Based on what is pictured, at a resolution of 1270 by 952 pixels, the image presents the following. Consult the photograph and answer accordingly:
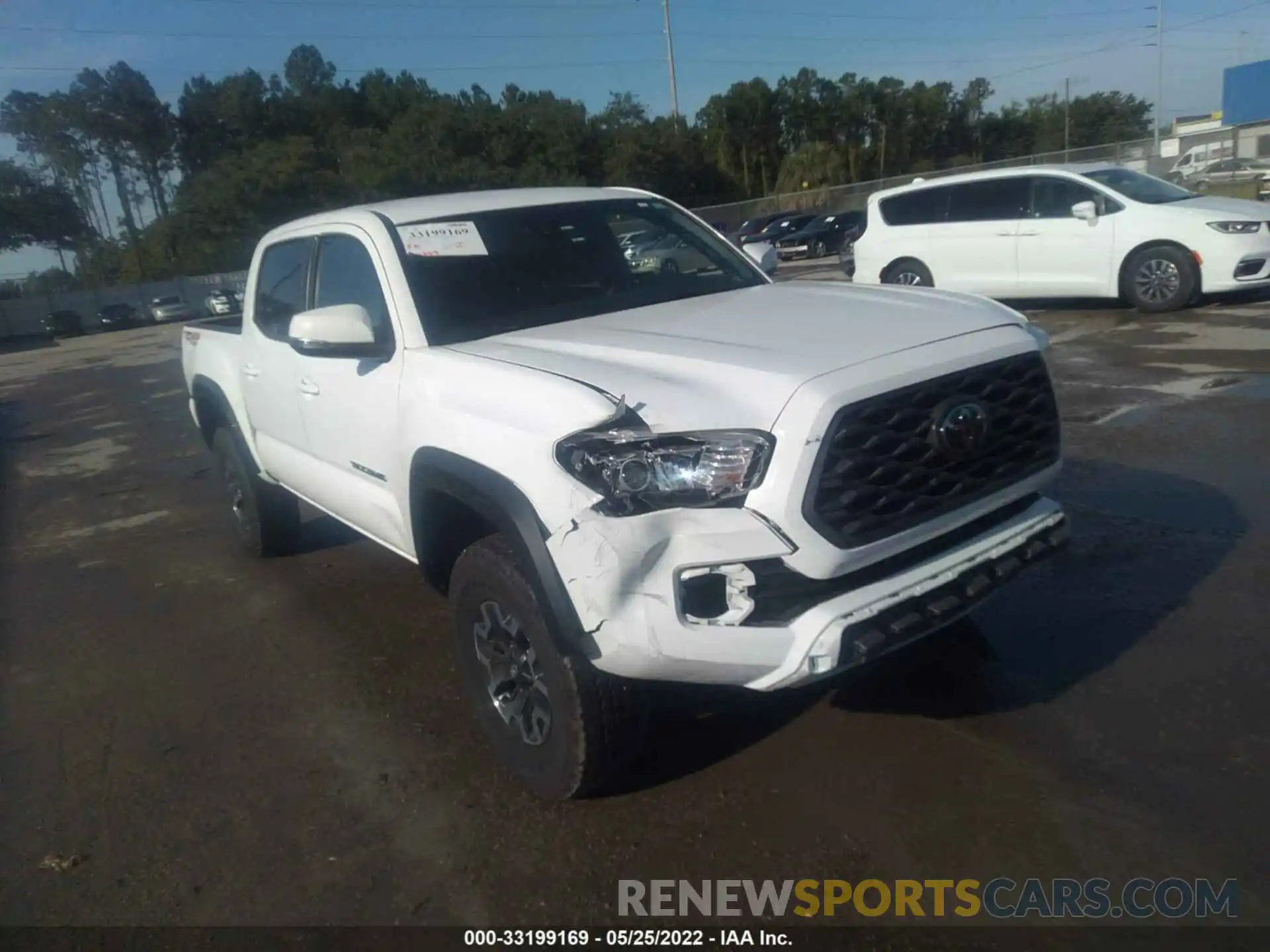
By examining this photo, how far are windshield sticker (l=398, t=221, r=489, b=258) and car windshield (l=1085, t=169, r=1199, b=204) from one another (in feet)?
31.0

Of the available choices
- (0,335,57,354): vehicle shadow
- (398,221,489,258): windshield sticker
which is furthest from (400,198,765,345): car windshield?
(0,335,57,354): vehicle shadow

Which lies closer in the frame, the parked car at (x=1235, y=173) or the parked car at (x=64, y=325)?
the parked car at (x=1235, y=173)

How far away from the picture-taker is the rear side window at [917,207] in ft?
42.8

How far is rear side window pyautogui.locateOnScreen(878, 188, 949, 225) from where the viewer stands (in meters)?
13.0

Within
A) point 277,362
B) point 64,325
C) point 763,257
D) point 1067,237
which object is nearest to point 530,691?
point 277,362

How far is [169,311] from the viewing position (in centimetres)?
4572

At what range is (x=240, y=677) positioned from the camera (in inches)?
185

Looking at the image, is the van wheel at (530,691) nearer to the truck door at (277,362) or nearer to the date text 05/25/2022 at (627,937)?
the date text 05/25/2022 at (627,937)

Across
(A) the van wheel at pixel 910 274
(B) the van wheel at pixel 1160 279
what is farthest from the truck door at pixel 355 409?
(A) the van wheel at pixel 910 274

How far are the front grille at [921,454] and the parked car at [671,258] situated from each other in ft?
5.79

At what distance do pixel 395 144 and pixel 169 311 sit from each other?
2130cm

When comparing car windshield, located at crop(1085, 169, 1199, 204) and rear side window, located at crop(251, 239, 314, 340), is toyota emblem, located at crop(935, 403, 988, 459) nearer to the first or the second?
rear side window, located at crop(251, 239, 314, 340)

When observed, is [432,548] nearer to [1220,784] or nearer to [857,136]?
[1220,784]

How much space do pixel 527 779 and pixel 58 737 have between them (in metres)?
2.19
